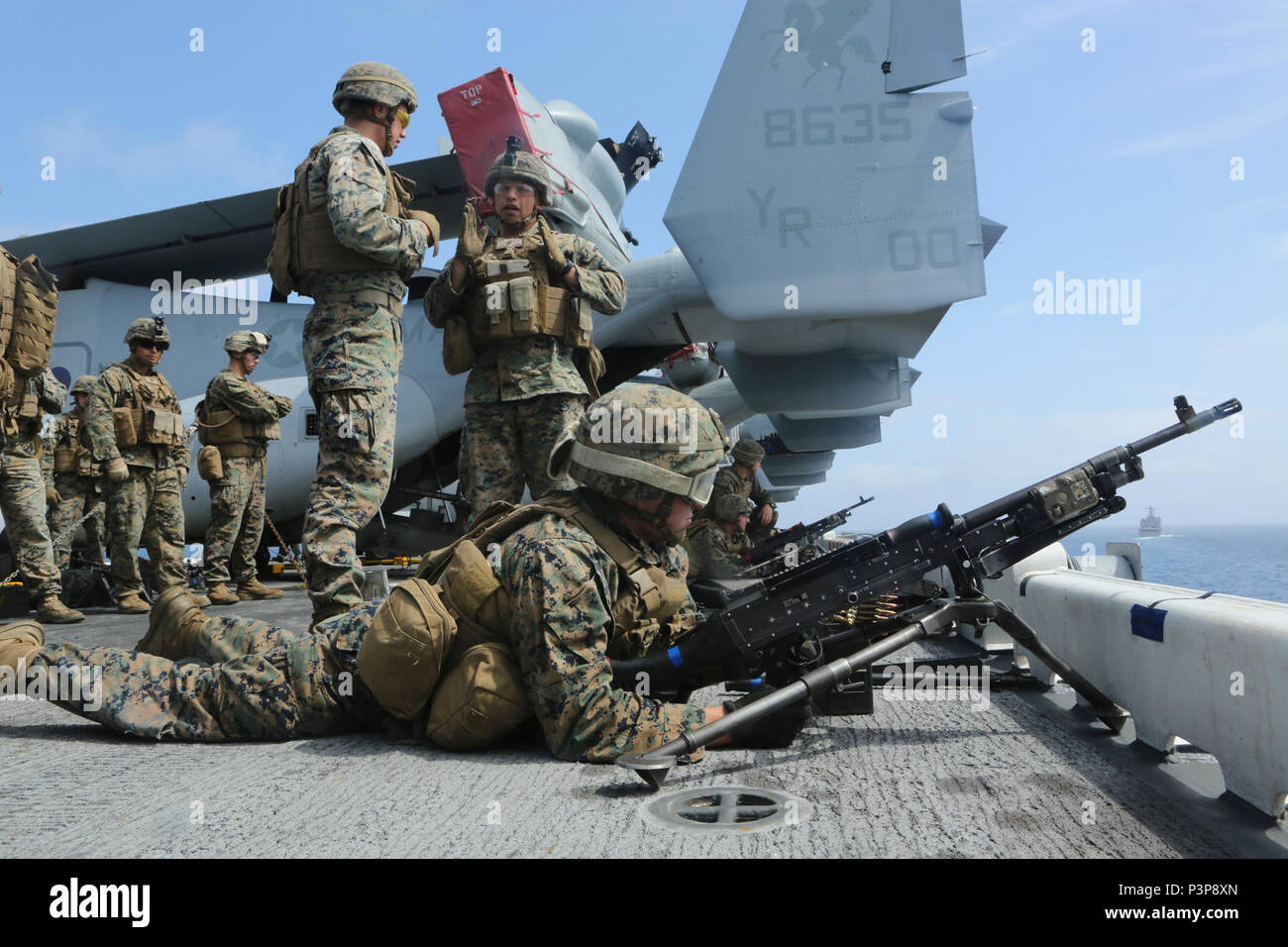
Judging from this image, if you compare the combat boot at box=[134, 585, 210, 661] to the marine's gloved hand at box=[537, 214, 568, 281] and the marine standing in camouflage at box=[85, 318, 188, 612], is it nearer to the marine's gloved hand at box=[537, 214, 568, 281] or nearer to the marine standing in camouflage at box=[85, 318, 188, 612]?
the marine's gloved hand at box=[537, 214, 568, 281]

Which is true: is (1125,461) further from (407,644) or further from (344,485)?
(344,485)

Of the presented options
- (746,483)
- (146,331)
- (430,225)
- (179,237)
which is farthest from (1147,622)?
(179,237)

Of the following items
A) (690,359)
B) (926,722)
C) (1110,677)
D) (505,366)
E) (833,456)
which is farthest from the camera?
(833,456)

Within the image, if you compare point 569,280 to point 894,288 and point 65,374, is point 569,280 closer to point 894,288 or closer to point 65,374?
point 894,288

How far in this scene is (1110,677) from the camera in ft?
7.77

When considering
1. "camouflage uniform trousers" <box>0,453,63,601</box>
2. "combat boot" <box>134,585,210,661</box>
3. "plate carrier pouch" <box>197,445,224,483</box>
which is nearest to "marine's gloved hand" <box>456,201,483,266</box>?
"combat boot" <box>134,585,210,661</box>

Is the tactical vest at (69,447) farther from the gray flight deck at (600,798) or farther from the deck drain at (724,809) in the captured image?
the deck drain at (724,809)

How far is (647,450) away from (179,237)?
8597 mm

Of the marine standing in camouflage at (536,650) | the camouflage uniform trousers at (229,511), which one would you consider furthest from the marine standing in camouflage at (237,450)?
the marine standing in camouflage at (536,650)

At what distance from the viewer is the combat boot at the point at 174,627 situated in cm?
255

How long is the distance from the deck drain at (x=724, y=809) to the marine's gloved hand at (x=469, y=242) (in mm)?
2677

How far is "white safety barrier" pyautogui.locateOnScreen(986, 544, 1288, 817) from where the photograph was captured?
5.21ft

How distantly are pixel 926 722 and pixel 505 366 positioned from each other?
2.15 meters
